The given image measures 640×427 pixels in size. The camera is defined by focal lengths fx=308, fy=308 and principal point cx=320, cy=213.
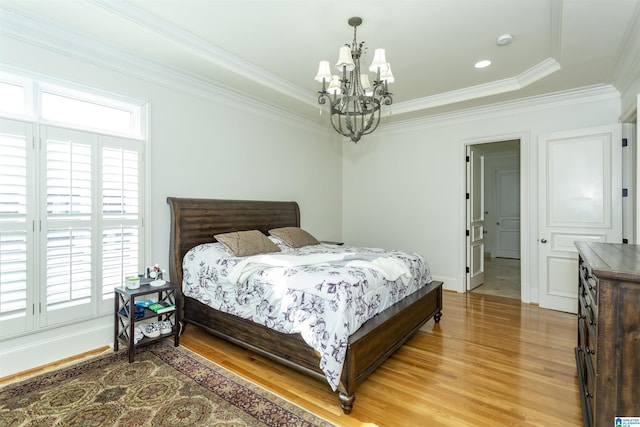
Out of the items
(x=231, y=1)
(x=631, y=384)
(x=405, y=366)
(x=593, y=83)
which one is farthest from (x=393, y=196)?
(x=631, y=384)

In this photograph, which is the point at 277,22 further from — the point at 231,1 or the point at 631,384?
the point at 631,384

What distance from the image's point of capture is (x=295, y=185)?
16.2 feet

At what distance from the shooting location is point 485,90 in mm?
4039

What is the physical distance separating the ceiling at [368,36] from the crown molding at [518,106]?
0.51 ft

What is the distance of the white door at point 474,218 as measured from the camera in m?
4.79

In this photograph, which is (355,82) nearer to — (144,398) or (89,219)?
(89,219)

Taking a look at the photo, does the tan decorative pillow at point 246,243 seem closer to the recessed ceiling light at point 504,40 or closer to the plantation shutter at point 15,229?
the plantation shutter at point 15,229

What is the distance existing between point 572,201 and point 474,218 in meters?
1.36

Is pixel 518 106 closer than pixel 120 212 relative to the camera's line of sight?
No

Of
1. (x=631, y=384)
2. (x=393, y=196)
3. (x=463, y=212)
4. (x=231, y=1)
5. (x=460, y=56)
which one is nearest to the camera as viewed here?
(x=631, y=384)

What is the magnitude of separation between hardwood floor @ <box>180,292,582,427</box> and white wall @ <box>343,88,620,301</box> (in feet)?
5.15

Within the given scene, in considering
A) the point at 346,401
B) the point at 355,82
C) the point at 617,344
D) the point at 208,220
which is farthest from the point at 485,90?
the point at 346,401

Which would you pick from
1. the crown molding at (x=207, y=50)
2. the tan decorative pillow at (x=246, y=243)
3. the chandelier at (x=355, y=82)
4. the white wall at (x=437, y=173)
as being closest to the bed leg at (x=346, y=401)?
the tan decorative pillow at (x=246, y=243)

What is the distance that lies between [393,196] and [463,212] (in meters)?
1.17
